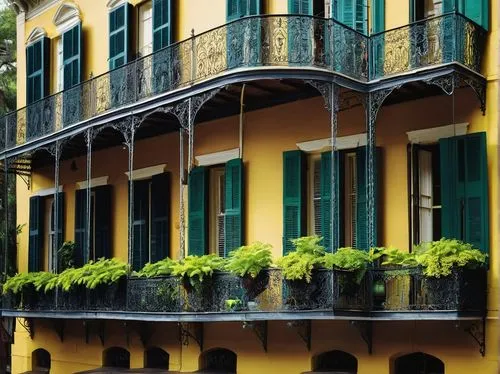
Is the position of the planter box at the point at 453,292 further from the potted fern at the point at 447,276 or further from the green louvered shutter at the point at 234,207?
the green louvered shutter at the point at 234,207

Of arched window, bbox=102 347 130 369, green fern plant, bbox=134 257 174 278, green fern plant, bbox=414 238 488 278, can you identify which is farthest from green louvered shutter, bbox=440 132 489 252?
arched window, bbox=102 347 130 369

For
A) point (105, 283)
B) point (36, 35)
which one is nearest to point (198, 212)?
point (105, 283)

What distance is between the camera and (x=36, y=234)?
24.7m

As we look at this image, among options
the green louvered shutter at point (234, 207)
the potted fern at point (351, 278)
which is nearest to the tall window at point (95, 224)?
the green louvered shutter at point (234, 207)

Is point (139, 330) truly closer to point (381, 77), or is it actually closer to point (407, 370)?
point (407, 370)

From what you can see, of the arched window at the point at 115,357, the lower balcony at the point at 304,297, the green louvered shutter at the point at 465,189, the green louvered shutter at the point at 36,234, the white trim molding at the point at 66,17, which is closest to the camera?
the lower balcony at the point at 304,297

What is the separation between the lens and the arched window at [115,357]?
2169 centimetres

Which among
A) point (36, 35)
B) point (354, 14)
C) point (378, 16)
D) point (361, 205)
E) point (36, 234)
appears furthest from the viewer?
point (36, 35)

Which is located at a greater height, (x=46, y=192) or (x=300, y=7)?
(x=300, y=7)

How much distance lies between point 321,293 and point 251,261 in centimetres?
142

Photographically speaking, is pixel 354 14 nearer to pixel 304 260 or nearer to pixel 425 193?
pixel 425 193

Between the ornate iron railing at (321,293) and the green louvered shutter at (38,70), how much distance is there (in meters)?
7.40

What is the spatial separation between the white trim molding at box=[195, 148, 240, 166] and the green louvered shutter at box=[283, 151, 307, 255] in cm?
152

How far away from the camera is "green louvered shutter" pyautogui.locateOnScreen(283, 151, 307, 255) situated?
17547 mm
